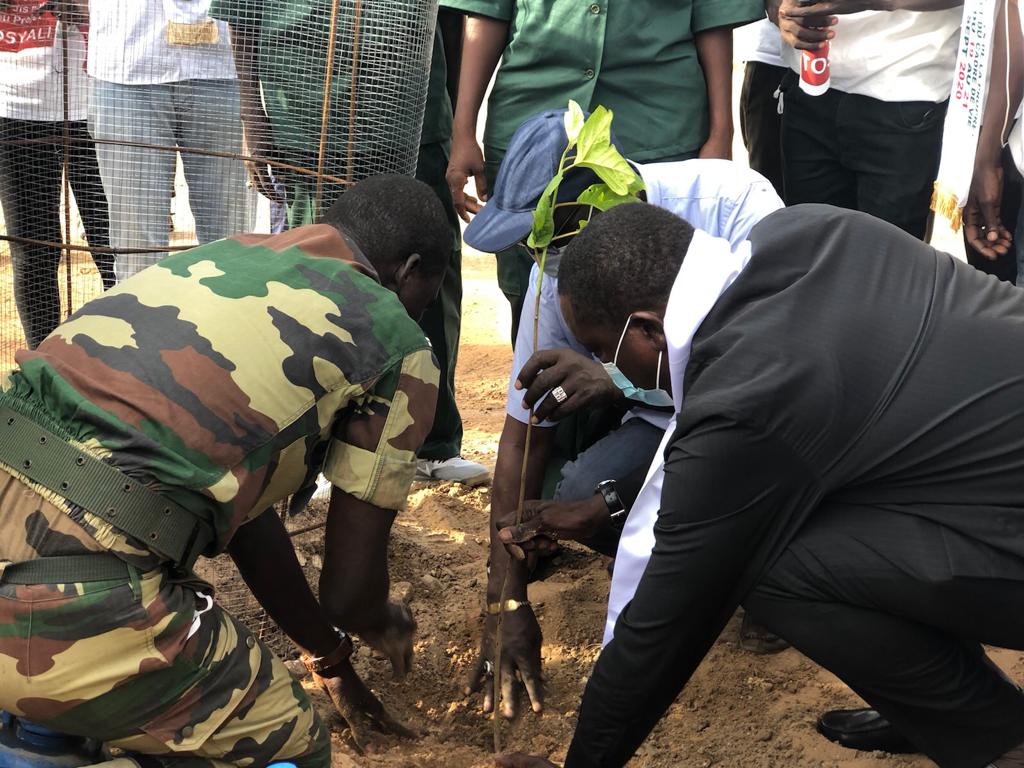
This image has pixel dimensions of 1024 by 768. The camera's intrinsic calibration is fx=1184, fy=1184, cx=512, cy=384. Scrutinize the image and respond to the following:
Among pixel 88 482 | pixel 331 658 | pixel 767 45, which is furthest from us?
pixel 767 45

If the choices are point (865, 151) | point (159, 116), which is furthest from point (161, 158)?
point (865, 151)

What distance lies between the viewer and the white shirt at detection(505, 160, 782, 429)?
3105 millimetres

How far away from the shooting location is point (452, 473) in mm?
4320

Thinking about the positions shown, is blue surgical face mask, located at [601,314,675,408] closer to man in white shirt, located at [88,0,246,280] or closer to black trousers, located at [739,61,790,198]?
man in white shirt, located at [88,0,246,280]

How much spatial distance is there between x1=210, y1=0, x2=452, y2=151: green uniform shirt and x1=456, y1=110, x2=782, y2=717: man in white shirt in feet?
1.69

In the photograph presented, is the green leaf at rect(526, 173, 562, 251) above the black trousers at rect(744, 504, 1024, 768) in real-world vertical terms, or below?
above

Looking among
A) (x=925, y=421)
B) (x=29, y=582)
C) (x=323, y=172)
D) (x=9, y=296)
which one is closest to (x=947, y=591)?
(x=925, y=421)

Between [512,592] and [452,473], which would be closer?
[512,592]

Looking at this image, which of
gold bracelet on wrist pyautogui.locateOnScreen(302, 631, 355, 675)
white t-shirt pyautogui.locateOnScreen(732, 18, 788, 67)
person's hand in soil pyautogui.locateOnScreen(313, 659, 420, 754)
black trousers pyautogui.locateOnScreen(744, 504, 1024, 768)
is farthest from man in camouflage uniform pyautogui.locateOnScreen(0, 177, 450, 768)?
white t-shirt pyautogui.locateOnScreen(732, 18, 788, 67)

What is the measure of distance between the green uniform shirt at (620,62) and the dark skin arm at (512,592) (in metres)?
1.07

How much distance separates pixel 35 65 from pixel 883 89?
269cm

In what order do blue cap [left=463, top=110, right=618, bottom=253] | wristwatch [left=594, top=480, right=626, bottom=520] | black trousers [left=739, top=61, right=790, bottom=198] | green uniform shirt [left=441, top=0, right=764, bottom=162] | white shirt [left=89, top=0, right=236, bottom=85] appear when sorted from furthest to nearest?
black trousers [left=739, top=61, right=790, bottom=198], green uniform shirt [left=441, top=0, right=764, bottom=162], white shirt [left=89, top=0, right=236, bottom=85], wristwatch [left=594, top=480, right=626, bottom=520], blue cap [left=463, top=110, right=618, bottom=253]

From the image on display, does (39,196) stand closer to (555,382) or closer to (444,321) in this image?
(444,321)

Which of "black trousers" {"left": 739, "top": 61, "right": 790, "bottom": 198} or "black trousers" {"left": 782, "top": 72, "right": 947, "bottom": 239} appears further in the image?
"black trousers" {"left": 739, "top": 61, "right": 790, "bottom": 198}
